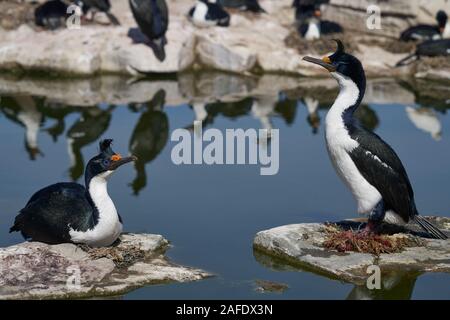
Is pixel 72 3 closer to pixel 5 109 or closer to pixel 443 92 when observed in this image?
pixel 5 109

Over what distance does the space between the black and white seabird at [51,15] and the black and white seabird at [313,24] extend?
4763 mm

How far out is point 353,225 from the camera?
10.0 metres

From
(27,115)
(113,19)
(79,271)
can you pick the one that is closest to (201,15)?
(113,19)

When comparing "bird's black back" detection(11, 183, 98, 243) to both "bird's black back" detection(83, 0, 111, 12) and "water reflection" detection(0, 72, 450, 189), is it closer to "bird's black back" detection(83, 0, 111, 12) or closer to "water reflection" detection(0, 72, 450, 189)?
"water reflection" detection(0, 72, 450, 189)

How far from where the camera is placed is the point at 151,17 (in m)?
18.1

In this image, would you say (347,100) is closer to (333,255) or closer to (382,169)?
(382,169)

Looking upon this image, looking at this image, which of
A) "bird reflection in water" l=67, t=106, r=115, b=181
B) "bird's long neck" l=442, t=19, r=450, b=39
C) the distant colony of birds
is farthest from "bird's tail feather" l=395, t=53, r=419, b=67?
the distant colony of birds

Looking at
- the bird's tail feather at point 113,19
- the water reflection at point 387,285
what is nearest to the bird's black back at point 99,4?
the bird's tail feather at point 113,19

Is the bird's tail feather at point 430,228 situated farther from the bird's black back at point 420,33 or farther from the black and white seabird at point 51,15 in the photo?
the black and white seabird at point 51,15

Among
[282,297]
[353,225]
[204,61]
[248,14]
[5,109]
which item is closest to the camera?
[282,297]

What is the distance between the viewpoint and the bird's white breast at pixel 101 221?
892 cm

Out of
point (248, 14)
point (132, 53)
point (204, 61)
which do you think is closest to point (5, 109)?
point (132, 53)

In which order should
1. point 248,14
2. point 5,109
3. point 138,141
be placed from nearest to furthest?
point 138,141 → point 5,109 → point 248,14

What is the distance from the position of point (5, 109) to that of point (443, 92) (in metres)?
7.85
